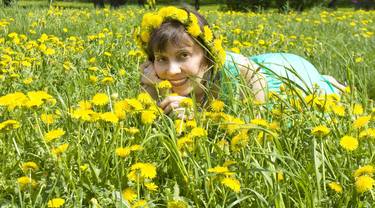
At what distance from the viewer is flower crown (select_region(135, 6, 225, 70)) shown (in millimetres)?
2230

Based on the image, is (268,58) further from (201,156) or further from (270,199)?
(270,199)

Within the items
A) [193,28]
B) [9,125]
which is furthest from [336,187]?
[193,28]

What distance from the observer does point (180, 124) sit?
1.85 meters

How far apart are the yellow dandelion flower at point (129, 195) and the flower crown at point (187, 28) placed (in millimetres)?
818

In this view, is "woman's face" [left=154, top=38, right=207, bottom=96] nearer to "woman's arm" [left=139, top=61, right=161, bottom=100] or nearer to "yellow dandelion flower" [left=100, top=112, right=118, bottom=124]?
"woman's arm" [left=139, top=61, right=161, bottom=100]

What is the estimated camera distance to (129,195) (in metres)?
1.45

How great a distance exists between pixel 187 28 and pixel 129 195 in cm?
117

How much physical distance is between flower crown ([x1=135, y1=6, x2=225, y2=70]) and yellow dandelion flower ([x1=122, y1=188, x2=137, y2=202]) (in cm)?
82

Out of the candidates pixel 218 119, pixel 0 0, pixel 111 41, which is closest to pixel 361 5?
pixel 0 0

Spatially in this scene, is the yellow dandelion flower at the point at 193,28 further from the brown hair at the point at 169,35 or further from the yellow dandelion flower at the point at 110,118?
the yellow dandelion flower at the point at 110,118

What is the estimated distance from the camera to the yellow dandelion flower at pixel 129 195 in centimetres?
144

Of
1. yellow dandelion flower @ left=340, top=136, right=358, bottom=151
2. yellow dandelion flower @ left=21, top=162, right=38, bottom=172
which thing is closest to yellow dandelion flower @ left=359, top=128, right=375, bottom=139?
yellow dandelion flower @ left=340, top=136, right=358, bottom=151

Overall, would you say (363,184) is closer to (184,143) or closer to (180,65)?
(184,143)

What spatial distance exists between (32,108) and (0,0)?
24.1 feet
